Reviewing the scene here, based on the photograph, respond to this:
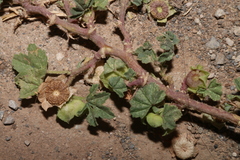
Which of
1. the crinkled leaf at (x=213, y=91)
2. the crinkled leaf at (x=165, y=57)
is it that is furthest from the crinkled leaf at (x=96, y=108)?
the crinkled leaf at (x=213, y=91)

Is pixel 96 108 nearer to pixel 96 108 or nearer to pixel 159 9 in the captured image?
pixel 96 108

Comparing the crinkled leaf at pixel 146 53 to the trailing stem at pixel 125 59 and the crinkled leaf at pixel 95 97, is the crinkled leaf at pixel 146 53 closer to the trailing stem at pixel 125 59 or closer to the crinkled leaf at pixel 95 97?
the trailing stem at pixel 125 59

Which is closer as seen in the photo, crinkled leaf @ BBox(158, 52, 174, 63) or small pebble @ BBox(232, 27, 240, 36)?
crinkled leaf @ BBox(158, 52, 174, 63)

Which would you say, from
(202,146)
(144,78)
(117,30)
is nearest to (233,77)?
(202,146)

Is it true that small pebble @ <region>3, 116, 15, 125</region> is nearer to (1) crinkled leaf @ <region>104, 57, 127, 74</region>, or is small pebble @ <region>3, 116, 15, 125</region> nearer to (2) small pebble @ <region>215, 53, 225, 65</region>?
(1) crinkled leaf @ <region>104, 57, 127, 74</region>

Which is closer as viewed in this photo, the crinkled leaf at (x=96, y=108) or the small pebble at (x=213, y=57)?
the crinkled leaf at (x=96, y=108)

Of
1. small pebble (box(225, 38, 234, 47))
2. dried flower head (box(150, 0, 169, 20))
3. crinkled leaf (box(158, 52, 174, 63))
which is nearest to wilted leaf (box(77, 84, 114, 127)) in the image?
crinkled leaf (box(158, 52, 174, 63))
